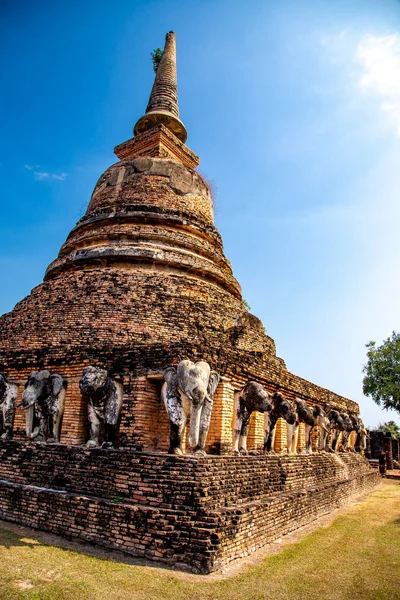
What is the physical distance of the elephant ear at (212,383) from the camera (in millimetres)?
7160

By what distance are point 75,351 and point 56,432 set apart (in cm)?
152

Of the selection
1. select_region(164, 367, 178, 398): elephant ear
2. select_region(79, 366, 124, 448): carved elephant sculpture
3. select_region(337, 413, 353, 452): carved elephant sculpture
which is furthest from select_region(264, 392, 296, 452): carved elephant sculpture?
select_region(337, 413, 353, 452): carved elephant sculpture

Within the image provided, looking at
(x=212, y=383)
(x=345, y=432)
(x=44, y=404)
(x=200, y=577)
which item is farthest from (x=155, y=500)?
(x=345, y=432)

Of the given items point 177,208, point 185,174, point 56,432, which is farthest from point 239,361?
point 185,174

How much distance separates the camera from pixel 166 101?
63.1 feet

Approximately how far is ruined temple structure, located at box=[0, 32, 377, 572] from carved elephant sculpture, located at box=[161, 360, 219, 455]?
33cm

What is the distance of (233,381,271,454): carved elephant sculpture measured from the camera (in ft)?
26.0

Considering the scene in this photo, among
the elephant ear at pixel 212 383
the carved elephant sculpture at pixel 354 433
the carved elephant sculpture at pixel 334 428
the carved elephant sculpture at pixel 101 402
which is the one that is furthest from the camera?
the carved elephant sculpture at pixel 354 433

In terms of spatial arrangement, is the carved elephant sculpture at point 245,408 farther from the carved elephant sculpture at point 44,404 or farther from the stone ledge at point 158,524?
the carved elephant sculpture at point 44,404

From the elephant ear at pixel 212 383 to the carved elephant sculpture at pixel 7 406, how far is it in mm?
4366

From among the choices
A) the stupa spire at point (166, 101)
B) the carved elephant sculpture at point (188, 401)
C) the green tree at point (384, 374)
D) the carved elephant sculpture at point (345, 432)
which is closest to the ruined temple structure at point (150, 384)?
the carved elephant sculpture at point (188, 401)

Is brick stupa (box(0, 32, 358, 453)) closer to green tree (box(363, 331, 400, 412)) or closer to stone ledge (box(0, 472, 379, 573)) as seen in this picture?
stone ledge (box(0, 472, 379, 573))

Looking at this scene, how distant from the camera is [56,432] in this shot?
26.5ft

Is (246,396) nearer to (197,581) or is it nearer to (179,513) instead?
(179,513)
